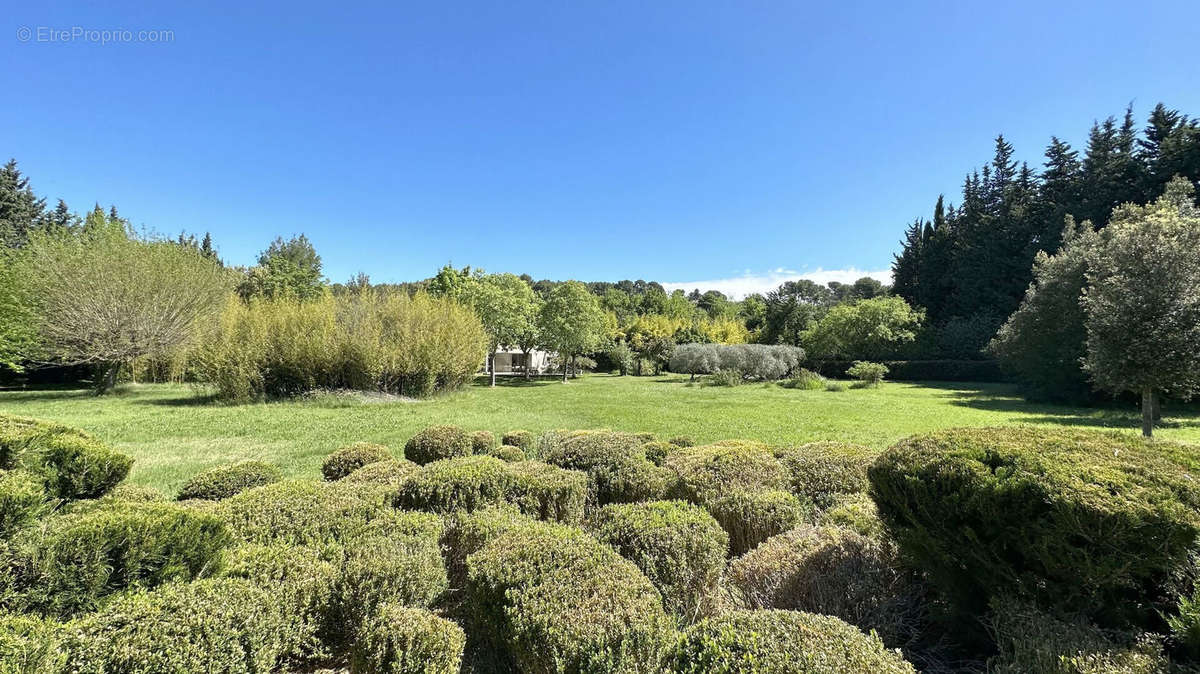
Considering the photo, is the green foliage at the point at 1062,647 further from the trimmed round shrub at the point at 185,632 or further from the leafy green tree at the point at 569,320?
the leafy green tree at the point at 569,320

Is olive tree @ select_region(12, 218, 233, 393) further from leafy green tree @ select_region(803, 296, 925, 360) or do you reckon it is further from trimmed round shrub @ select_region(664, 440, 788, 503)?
leafy green tree @ select_region(803, 296, 925, 360)

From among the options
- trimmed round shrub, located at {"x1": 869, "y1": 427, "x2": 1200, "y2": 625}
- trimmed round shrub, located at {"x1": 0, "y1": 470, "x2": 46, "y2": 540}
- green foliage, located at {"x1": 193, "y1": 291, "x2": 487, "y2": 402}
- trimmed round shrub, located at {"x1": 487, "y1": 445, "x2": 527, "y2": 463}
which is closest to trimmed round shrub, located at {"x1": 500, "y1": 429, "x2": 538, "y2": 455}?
trimmed round shrub, located at {"x1": 487, "y1": 445, "x2": 527, "y2": 463}

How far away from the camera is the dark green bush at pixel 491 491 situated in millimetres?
3162

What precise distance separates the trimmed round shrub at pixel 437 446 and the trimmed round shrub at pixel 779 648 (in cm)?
416

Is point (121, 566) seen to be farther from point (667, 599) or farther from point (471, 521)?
point (667, 599)

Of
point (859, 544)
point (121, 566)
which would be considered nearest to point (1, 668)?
Result: point (121, 566)

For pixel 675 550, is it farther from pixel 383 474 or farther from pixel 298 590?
pixel 383 474

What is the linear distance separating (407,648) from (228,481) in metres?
3.09

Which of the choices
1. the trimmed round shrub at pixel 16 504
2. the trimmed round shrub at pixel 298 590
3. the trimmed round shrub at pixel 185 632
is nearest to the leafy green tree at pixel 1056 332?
the trimmed round shrub at pixel 298 590

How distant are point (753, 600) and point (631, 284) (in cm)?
8294

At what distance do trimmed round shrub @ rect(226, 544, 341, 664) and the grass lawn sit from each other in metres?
4.52

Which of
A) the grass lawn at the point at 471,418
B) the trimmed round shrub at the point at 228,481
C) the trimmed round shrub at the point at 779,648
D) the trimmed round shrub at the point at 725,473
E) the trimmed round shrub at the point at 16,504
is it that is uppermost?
the trimmed round shrub at the point at 16,504

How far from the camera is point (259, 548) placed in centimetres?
210

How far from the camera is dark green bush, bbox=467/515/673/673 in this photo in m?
1.56
